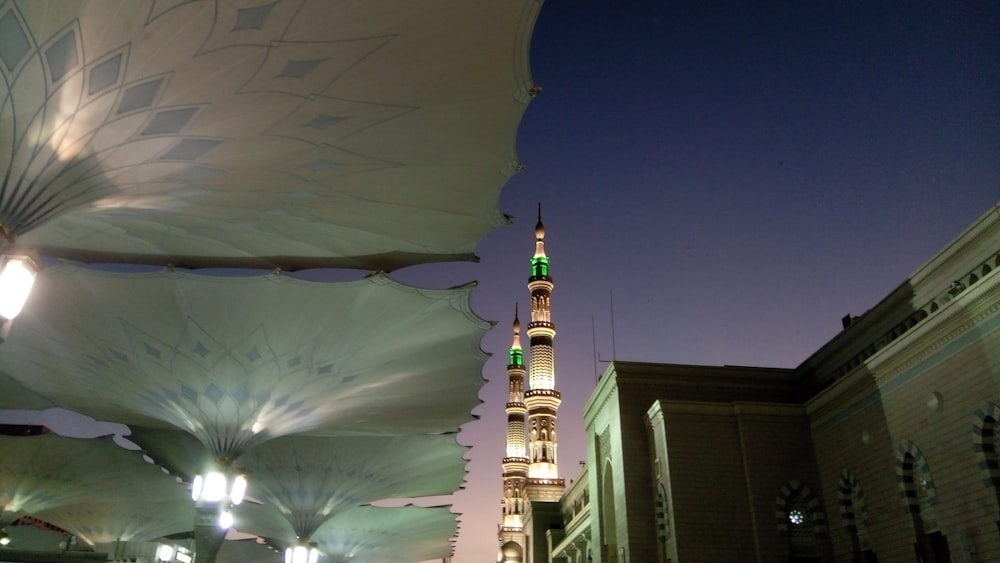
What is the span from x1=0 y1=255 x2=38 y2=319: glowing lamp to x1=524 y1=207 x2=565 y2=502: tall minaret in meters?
36.1

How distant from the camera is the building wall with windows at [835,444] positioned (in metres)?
11.6

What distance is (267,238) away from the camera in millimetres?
10773

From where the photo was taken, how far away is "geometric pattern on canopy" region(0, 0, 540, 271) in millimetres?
6531

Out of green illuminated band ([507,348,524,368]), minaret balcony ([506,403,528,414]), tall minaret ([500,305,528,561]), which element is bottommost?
tall minaret ([500,305,528,561])

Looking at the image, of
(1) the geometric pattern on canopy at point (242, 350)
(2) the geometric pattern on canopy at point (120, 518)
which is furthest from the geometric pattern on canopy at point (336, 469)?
(2) the geometric pattern on canopy at point (120, 518)

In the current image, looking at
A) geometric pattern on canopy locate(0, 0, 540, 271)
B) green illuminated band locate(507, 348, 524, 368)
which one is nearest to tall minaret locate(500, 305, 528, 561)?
green illuminated band locate(507, 348, 524, 368)

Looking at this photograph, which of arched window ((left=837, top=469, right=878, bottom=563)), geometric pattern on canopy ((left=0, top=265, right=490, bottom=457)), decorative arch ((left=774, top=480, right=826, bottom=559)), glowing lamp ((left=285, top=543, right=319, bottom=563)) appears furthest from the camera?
glowing lamp ((left=285, top=543, right=319, bottom=563))

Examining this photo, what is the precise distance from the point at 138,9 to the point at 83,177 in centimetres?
223

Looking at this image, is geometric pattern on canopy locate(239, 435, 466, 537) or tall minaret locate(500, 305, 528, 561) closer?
geometric pattern on canopy locate(239, 435, 466, 537)

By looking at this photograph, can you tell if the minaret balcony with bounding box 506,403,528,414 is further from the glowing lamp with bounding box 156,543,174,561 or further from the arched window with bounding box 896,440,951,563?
the arched window with bounding box 896,440,951,563

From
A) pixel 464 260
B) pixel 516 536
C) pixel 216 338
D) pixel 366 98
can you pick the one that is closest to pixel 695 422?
pixel 464 260

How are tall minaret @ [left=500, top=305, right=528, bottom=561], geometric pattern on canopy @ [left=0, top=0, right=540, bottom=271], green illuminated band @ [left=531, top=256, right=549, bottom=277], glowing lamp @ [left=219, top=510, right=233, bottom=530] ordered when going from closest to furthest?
1. geometric pattern on canopy @ [left=0, top=0, right=540, bottom=271]
2. glowing lamp @ [left=219, top=510, right=233, bottom=530]
3. green illuminated band @ [left=531, top=256, right=549, bottom=277]
4. tall minaret @ [left=500, top=305, right=528, bottom=561]

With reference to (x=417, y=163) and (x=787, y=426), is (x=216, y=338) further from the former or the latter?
(x=787, y=426)

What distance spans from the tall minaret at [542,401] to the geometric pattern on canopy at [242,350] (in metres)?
25.2
